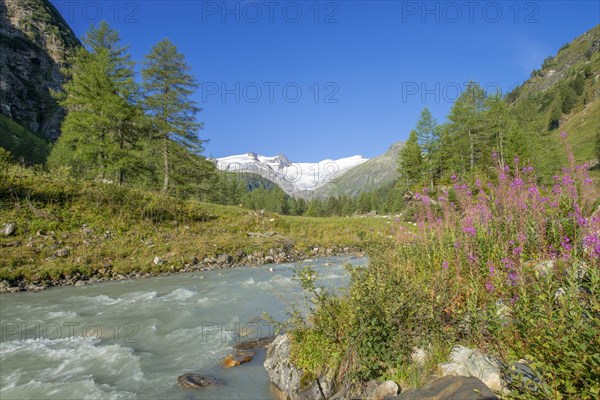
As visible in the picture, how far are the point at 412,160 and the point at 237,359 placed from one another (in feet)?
147

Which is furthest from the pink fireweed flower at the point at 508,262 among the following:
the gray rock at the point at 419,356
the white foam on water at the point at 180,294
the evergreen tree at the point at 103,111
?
the evergreen tree at the point at 103,111

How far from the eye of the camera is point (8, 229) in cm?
1555

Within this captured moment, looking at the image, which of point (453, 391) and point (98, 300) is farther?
point (98, 300)

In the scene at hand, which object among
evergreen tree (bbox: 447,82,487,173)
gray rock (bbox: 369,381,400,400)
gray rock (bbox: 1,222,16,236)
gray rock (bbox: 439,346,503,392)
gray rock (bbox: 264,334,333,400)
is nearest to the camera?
gray rock (bbox: 439,346,503,392)

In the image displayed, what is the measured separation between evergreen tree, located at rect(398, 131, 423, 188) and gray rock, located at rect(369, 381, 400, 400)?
44.4 metres

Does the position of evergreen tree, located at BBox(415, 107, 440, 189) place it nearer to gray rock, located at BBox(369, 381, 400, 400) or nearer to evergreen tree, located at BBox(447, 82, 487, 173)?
evergreen tree, located at BBox(447, 82, 487, 173)

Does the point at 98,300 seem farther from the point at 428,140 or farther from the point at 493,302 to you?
the point at 428,140

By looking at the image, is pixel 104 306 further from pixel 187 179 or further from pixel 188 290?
pixel 187 179

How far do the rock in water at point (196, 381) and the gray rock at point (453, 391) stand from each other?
328 centimetres

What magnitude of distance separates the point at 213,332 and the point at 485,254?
21.0ft

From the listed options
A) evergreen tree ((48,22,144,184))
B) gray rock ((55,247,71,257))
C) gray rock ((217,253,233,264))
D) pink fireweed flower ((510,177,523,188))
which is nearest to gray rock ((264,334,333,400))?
pink fireweed flower ((510,177,523,188))

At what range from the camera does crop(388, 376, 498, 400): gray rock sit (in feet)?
10.8

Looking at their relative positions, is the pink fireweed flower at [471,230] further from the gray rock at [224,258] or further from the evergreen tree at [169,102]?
the evergreen tree at [169,102]

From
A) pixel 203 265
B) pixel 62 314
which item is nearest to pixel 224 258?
pixel 203 265
